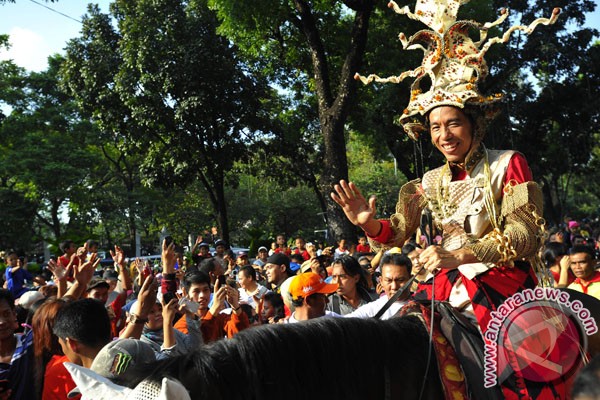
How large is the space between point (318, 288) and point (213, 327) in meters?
1.45

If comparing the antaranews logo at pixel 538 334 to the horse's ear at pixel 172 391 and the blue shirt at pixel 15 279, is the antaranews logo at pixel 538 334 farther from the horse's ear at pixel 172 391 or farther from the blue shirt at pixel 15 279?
the blue shirt at pixel 15 279

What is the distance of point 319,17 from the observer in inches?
720

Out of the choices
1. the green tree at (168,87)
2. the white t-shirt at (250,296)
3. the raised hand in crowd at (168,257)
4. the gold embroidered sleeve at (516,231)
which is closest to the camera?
the gold embroidered sleeve at (516,231)

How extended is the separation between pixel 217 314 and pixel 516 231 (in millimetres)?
3338

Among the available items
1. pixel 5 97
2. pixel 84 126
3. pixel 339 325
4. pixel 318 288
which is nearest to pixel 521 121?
pixel 84 126

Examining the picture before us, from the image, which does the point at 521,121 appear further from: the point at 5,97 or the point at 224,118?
the point at 5,97

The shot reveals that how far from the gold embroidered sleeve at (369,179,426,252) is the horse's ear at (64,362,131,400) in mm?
2037

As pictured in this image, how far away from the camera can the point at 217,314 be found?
18.9 feet

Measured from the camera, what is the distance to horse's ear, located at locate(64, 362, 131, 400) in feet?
6.21

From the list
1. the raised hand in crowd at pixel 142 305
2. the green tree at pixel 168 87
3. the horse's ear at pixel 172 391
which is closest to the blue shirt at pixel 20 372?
the raised hand in crowd at pixel 142 305

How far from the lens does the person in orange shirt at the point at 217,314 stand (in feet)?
18.0

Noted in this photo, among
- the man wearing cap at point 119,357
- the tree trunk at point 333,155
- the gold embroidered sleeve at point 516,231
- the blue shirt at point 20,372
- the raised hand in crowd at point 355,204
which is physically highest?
the tree trunk at point 333,155

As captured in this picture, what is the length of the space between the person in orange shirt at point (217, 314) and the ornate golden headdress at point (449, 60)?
8.15ft

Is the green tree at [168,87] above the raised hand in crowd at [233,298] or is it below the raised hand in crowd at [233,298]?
above
